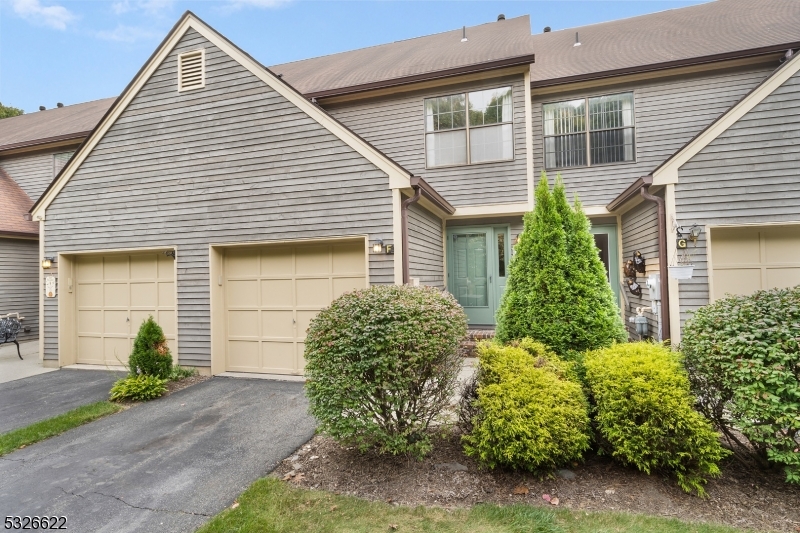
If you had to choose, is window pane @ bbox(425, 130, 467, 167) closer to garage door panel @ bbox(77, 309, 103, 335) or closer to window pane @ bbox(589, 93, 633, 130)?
window pane @ bbox(589, 93, 633, 130)

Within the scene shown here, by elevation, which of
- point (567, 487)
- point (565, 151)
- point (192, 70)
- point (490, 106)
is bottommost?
point (567, 487)

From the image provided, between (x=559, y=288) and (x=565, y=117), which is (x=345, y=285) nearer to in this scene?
(x=559, y=288)

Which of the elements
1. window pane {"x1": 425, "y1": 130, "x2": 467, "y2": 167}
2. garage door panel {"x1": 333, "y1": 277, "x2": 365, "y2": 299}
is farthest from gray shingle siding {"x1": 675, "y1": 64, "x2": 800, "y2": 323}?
garage door panel {"x1": 333, "y1": 277, "x2": 365, "y2": 299}

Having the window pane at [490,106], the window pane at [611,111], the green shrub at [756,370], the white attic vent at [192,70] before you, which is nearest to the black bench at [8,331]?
the white attic vent at [192,70]

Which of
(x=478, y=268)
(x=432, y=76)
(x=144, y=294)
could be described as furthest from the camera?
(x=478, y=268)

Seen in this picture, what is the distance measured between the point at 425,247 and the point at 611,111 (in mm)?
5147

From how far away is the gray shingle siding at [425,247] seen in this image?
258 inches

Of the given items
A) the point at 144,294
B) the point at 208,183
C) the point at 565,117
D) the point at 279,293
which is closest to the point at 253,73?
the point at 208,183

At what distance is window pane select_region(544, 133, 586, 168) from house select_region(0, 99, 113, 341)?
12.3 metres

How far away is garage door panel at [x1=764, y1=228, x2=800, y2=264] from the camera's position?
19.7 ft

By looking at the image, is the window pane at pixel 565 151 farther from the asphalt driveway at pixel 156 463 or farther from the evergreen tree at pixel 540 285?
the asphalt driveway at pixel 156 463

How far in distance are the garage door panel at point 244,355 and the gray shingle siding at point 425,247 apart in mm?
3172

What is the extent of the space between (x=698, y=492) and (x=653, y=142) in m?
7.42

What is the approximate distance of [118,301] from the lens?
782cm
